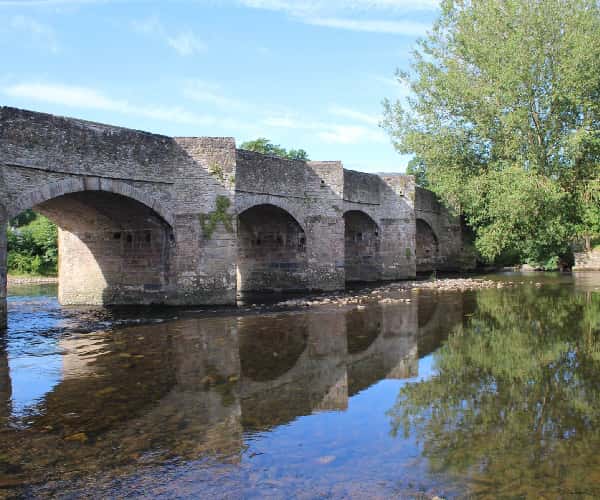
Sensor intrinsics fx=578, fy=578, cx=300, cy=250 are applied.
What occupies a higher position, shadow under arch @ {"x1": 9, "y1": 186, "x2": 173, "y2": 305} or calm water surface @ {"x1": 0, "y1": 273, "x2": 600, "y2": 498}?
shadow under arch @ {"x1": 9, "y1": 186, "x2": 173, "y2": 305}

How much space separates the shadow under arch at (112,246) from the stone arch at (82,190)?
0.09 feet

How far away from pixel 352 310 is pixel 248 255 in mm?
7583

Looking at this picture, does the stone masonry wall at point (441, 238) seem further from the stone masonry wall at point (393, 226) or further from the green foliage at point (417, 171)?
the green foliage at point (417, 171)

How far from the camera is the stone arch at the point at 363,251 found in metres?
24.1

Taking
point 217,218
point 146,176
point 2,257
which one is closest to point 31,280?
point 217,218

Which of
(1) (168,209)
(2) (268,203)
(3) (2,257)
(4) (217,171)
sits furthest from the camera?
(2) (268,203)

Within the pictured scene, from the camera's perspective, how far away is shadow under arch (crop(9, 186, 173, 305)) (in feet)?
46.5

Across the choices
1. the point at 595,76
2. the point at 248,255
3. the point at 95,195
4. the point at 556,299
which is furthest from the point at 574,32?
the point at 95,195

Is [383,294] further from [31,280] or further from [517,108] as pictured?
[31,280]

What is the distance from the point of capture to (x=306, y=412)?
17.9ft

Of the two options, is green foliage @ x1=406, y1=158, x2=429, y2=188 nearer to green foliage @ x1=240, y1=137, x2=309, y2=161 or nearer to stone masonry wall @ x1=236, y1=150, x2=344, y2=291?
green foliage @ x1=240, y1=137, x2=309, y2=161

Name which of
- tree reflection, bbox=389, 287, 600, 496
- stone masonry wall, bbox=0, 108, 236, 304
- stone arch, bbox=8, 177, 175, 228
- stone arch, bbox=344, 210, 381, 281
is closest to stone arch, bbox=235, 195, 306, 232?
stone masonry wall, bbox=0, 108, 236, 304

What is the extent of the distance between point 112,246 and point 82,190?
3.51 m

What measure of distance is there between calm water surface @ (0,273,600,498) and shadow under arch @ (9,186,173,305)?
13.8ft
